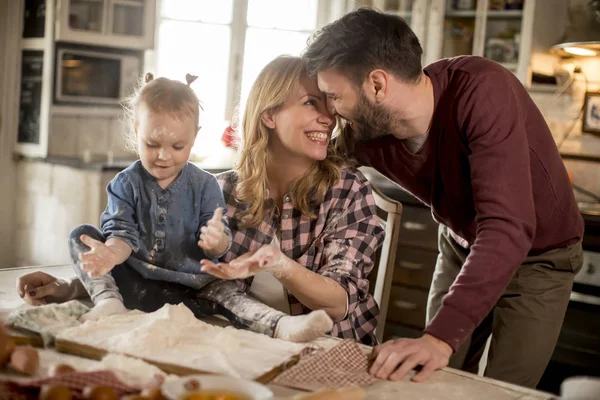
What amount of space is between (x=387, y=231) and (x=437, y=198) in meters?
0.20

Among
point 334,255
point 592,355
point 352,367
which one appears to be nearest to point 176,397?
point 352,367

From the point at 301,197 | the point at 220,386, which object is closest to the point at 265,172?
the point at 301,197

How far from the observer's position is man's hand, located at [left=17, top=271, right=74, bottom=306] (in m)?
1.46

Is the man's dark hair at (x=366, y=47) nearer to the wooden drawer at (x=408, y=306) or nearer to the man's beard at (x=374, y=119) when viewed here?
the man's beard at (x=374, y=119)

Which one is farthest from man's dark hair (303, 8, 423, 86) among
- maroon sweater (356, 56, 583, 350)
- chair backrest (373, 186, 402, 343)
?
chair backrest (373, 186, 402, 343)

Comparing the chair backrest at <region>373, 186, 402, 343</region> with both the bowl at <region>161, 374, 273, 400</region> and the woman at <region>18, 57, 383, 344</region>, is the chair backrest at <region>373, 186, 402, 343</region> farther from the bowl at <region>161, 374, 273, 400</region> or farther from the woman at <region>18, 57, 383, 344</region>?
the bowl at <region>161, 374, 273, 400</region>

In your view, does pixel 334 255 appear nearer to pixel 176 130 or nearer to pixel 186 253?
pixel 186 253

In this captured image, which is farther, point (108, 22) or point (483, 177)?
point (108, 22)

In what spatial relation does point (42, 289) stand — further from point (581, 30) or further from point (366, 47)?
point (581, 30)

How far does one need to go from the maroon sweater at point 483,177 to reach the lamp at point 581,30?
6.74 feet

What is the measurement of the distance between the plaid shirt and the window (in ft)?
7.21

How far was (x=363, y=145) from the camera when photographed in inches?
72.6

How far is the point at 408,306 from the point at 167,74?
5.91 ft

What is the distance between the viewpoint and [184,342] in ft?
3.91
